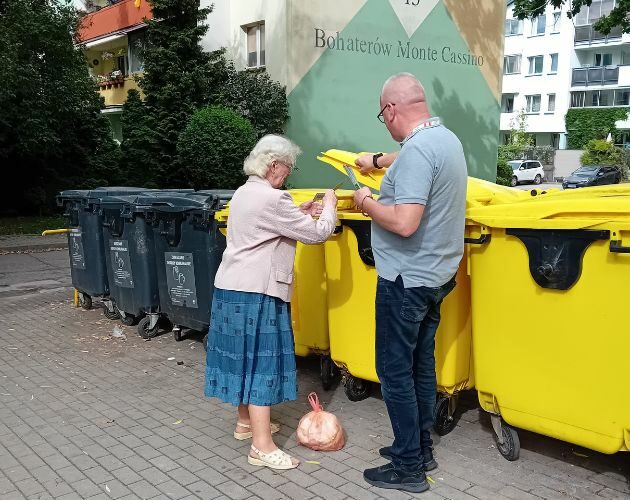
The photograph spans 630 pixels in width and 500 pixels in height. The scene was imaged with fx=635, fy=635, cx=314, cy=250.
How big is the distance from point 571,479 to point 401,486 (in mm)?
914

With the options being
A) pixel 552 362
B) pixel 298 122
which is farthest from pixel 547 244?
pixel 298 122

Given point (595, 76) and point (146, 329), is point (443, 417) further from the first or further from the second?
point (595, 76)

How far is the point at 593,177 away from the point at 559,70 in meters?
16.1

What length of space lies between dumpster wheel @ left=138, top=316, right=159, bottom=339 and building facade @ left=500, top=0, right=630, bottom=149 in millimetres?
43380

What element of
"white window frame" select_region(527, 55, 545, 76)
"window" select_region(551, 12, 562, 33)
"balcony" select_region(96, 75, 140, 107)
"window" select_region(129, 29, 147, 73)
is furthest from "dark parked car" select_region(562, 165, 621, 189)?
"balcony" select_region(96, 75, 140, 107)

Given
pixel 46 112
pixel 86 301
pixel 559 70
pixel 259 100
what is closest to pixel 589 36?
pixel 559 70

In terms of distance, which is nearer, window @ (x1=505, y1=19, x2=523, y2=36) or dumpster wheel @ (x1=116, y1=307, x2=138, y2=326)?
dumpster wheel @ (x1=116, y1=307, x2=138, y2=326)

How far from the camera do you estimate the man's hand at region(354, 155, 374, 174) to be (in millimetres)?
3982

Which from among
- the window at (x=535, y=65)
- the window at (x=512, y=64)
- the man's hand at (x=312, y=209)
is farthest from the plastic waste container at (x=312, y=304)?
the window at (x=535, y=65)

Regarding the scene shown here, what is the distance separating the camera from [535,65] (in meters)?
47.3

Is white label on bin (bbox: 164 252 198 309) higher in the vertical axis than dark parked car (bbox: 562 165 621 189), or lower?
higher

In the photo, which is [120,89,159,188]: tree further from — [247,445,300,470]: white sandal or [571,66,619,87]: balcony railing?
[571,66,619,87]: balcony railing

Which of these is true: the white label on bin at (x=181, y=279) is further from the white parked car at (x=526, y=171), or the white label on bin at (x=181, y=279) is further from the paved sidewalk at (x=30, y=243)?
the white parked car at (x=526, y=171)

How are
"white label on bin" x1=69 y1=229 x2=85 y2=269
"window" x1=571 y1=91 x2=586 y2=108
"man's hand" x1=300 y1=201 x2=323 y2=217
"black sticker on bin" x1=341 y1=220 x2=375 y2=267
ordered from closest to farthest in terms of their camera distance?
"man's hand" x1=300 y1=201 x2=323 y2=217, "black sticker on bin" x1=341 y1=220 x2=375 y2=267, "white label on bin" x1=69 y1=229 x2=85 y2=269, "window" x1=571 y1=91 x2=586 y2=108
